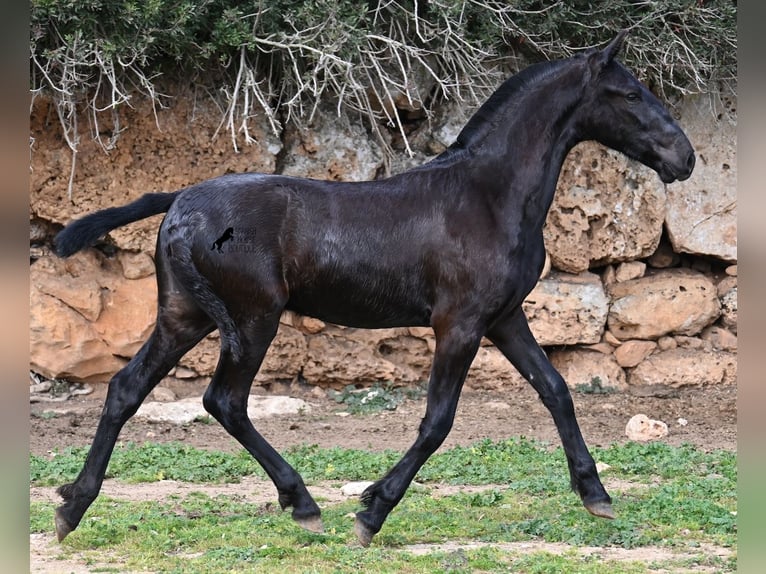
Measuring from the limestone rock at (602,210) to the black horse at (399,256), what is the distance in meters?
4.25

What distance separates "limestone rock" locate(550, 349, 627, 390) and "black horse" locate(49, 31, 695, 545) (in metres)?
4.41

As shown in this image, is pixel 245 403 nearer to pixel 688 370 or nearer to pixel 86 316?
pixel 86 316

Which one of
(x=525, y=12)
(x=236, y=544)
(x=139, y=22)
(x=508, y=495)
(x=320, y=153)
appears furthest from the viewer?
(x=320, y=153)

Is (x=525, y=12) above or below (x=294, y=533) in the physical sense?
above

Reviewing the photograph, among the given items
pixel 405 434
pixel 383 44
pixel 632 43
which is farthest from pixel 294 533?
pixel 632 43

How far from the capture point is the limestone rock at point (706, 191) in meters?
9.43

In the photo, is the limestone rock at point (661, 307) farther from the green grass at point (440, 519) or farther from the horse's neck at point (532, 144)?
the horse's neck at point (532, 144)

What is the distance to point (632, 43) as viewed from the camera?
883 cm

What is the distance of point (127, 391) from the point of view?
16.0 feet

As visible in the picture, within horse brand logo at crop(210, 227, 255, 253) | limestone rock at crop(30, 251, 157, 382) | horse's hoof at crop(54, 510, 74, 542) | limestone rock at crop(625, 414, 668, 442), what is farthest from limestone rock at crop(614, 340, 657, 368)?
horse's hoof at crop(54, 510, 74, 542)

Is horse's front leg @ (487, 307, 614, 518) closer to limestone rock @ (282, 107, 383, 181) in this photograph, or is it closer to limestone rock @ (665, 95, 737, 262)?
limestone rock @ (282, 107, 383, 181)
